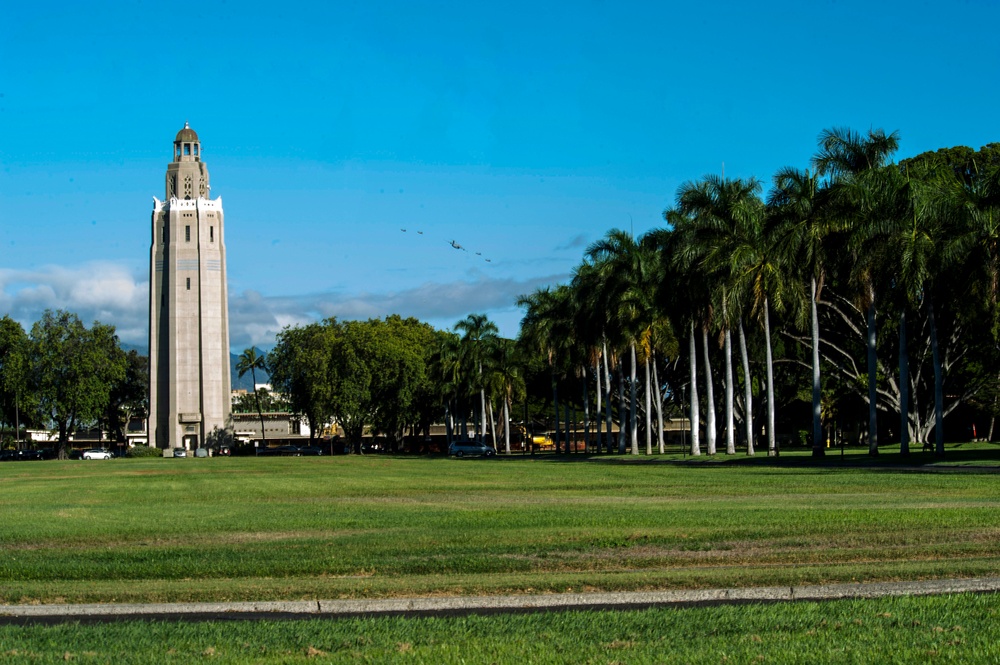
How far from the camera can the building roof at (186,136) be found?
449 ft

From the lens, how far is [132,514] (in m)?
24.8

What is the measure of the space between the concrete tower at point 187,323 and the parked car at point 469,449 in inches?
1751

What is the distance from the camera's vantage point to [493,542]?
17453mm

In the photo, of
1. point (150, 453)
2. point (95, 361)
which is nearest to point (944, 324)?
point (150, 453)

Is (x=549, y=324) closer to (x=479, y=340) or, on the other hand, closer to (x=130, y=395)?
(x=479, y=340)

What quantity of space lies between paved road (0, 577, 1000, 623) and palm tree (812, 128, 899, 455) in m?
39.7

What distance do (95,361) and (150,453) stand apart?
493 inches

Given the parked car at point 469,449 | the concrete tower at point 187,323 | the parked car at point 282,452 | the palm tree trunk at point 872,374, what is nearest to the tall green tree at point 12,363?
the concrete tower at point 187,323

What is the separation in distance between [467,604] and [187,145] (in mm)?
133482

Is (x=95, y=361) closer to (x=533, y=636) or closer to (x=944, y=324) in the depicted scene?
(x=944, y=324)

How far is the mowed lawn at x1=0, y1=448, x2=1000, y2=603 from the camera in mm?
13492

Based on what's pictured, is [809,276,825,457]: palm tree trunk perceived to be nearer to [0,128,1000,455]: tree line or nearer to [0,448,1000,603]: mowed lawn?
[0,128,1000,455]: tree line

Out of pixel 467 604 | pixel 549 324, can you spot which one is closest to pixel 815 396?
pixel 549 324

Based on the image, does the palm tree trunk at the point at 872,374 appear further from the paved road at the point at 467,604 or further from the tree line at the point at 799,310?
the paved road at the point at 467,604
